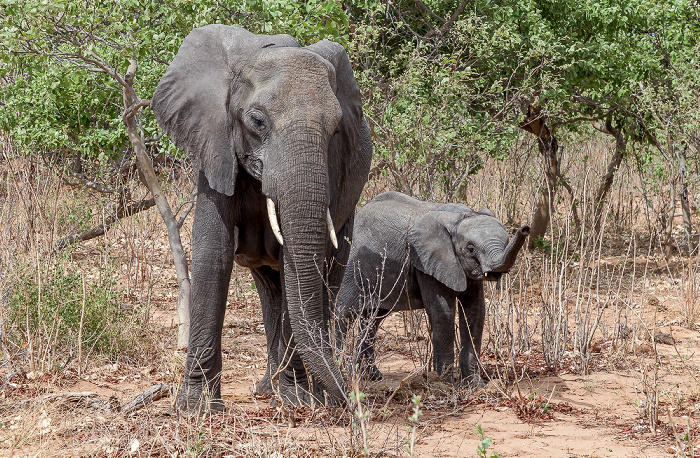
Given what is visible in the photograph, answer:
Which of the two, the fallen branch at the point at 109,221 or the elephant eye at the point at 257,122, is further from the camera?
the fallen branch at the point at 109,221

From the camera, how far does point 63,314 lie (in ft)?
22.7

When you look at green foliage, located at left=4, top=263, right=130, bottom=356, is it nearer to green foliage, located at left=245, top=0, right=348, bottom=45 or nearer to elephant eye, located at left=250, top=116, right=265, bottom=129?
elephant eye, located at left=250, top=116, right=265, bottom=129

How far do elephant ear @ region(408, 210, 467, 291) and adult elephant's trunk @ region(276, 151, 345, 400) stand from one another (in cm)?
175

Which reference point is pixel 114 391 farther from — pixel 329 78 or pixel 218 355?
pixel 329 78

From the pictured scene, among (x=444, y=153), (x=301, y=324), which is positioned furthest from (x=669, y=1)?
(x=301, y=324)

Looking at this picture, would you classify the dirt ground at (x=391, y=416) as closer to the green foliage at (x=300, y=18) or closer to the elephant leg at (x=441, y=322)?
the elephant leg at (x=441, y=322)

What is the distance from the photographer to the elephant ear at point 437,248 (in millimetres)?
6734

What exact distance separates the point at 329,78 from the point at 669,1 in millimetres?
7740

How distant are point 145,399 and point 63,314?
172cm

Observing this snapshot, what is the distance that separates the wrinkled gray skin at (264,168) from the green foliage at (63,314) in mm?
1632

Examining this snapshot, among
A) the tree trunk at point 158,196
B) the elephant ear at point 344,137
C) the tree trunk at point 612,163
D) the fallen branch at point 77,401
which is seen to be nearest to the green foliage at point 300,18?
the elephant ear at point 344,137

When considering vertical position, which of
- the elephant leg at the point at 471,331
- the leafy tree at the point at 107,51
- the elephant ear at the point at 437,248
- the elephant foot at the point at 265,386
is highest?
the leafy tree at the point at 107,51

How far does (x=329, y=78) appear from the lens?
529 cm

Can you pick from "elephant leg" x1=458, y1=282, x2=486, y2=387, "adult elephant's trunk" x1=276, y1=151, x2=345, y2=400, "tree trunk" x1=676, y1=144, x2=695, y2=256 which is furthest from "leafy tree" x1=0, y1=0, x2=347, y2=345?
"tree trunk" x1=676, y1=144, x2=695, y2=256
